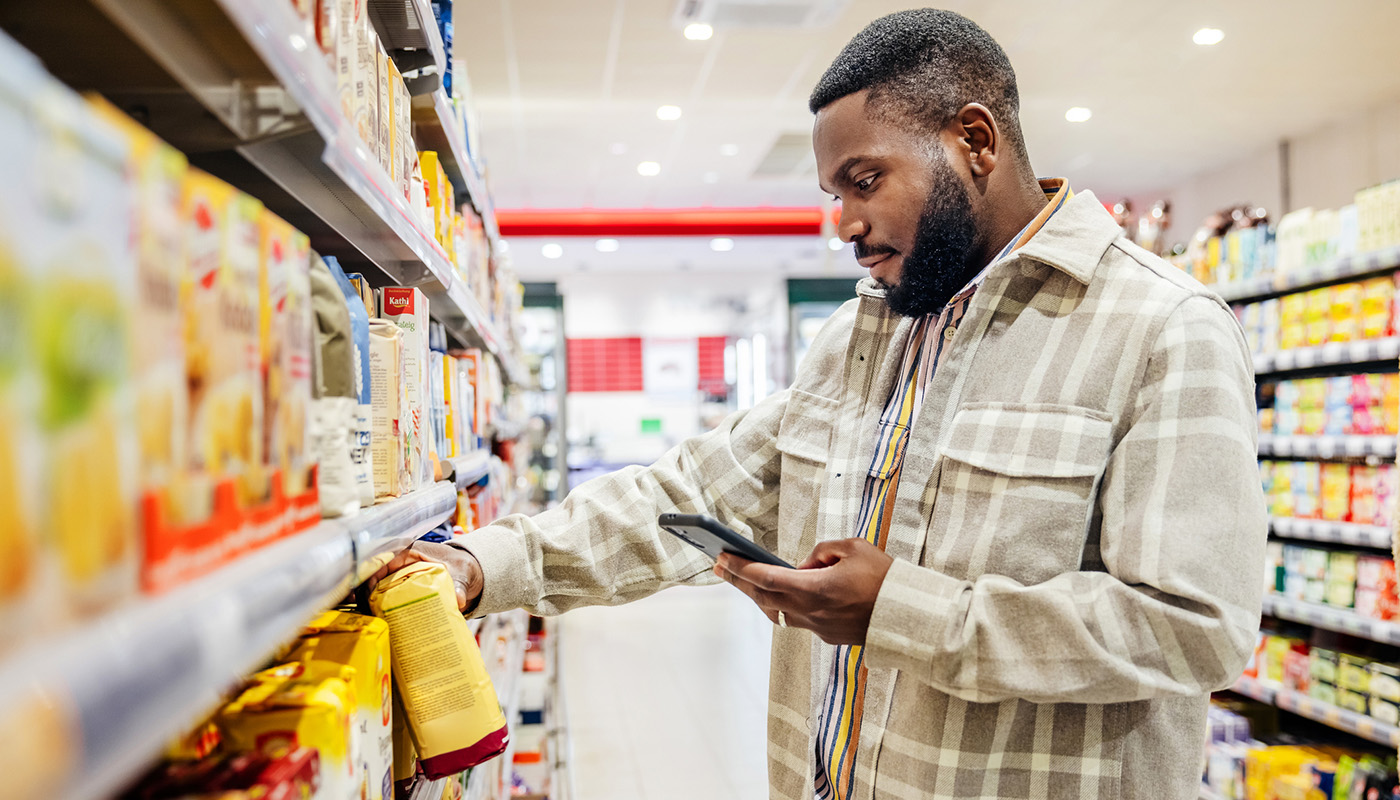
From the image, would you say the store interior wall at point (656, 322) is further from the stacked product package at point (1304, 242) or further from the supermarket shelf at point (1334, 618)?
the supermarket shelf at point (1334, 618)

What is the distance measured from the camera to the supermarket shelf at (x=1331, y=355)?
3.05m

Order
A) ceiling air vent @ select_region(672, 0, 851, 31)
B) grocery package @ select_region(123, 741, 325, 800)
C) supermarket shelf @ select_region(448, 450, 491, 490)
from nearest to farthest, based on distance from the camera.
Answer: grocery package @ select_region(123, 741, 325, 800) < supermarket shelf @ select_region(448, 450, 491, 490) < ceiling air vent @ select_region(672, 0, 851, 31)

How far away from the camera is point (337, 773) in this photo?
2.51ft

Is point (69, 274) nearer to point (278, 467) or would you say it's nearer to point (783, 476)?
point (278, 467)

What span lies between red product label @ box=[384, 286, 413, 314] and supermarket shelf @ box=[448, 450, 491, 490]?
378mm

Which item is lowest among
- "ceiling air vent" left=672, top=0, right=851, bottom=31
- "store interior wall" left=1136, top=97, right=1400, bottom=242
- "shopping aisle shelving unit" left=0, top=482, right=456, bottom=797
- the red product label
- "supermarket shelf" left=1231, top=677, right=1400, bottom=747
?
"supermarket shelf" left=1231, top=677, right=1400, bottom=747

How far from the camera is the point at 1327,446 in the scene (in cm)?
331

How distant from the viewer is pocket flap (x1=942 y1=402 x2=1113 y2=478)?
3.94 ft

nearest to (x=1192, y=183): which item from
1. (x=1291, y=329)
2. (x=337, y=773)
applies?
(x=1291, y=329)

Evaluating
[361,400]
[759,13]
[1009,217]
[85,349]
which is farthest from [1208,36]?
[85,349]

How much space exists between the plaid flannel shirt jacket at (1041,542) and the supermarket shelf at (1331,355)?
2345 millimetres

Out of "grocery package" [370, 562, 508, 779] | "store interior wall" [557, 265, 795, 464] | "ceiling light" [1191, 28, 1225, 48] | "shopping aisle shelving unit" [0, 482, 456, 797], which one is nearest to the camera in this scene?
"shopping aisle shelving unit" [0, 482, 456, 797]

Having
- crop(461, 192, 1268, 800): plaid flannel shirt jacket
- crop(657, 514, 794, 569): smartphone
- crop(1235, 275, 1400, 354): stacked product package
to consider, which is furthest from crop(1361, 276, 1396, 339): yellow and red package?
crop(657, 514, 794, 569): smartphone

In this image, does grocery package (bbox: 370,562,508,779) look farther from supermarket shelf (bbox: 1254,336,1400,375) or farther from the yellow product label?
supermarket shelf (bbox: 1254,336,1400,375)
